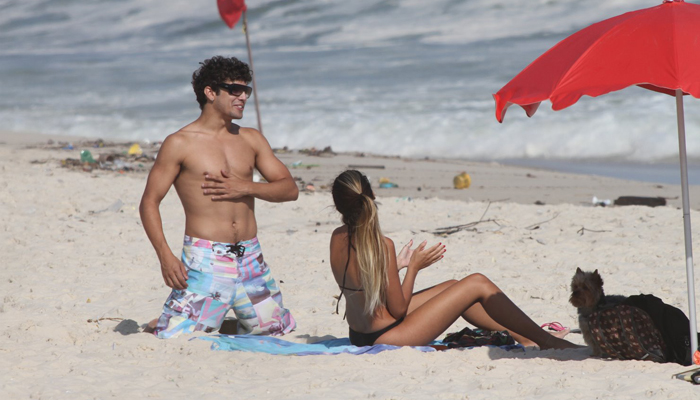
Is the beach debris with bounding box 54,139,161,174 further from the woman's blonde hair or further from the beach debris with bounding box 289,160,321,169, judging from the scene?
the woman's blonde hair

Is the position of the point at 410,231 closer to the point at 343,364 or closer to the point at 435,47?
the point at 343,364

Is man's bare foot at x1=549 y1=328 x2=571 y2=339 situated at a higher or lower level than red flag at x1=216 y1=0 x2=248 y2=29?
lower

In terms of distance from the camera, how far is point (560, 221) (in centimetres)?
723

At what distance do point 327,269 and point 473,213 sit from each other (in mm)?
2204

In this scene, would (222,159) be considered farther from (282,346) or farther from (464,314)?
(464,314)

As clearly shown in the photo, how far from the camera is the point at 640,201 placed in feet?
26.3

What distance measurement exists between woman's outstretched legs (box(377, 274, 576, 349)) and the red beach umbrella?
841 millimetres

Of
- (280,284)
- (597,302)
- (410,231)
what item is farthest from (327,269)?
(597,302)

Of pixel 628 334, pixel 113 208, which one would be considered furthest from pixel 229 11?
pixel 628 334

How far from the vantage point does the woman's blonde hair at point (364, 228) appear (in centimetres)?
378

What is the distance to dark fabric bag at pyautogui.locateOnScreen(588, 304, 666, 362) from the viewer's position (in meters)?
3.55

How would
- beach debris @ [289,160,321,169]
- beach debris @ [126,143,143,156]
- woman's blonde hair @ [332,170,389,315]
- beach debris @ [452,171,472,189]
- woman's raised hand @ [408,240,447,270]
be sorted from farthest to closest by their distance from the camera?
1. beach debris @ [126,143,143,156]
2. beach debris @ [289,160,321,169]
3. beach debris @ [452,171,472,189]
4. woman's raised hand @ [408,240,447,270]
5. woman's blonde hair @ [332,170,389,315]

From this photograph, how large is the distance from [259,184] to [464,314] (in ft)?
4.21

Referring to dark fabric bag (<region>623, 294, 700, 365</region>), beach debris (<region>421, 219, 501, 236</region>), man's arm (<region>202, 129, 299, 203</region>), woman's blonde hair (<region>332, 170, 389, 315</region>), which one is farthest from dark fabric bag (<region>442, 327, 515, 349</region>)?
beach debris (<region>421, 219, 501, 236</region>)
